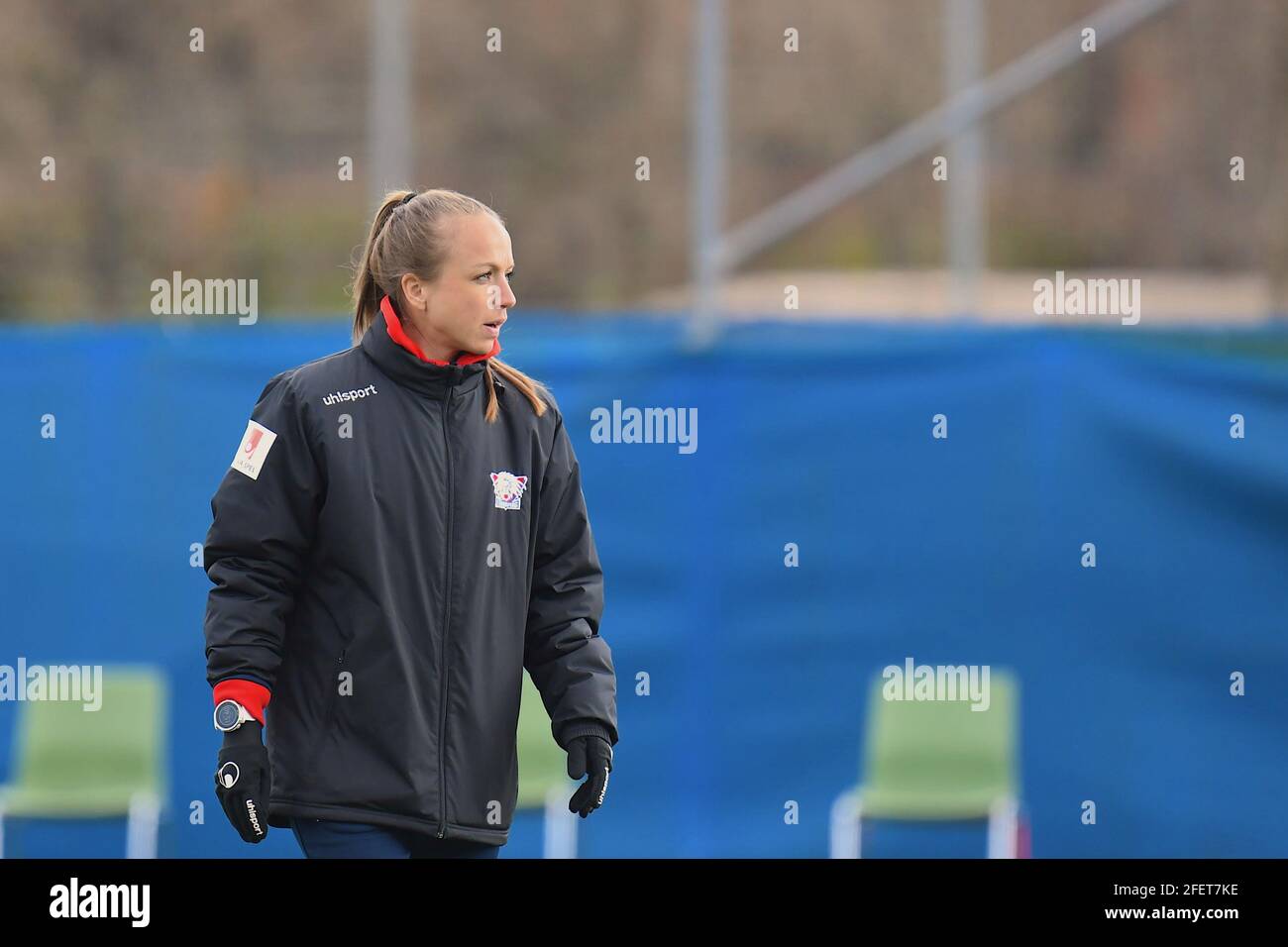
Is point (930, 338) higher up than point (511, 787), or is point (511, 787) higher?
point (930, 338)

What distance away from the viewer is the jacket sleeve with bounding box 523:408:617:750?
11.5ft

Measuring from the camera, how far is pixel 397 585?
3309mm

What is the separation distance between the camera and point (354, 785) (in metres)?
3.25

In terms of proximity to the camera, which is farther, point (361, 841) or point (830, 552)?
point (830, 552)

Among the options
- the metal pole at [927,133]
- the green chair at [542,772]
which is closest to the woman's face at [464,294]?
the green chair at [542,772]

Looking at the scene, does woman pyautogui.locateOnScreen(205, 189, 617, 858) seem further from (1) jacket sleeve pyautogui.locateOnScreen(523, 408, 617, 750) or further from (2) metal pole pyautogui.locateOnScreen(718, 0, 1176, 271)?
(2) metal pole pyautogui.locateOnScreen(718, 0, 1176, 271)

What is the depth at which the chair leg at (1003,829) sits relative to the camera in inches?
231

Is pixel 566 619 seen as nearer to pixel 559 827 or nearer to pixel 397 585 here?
pixel 397 585

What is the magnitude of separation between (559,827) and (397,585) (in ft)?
9.56

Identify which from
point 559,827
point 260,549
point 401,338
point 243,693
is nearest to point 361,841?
point 243,693

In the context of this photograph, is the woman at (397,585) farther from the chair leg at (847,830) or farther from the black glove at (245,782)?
the chair leg at (847,830)
